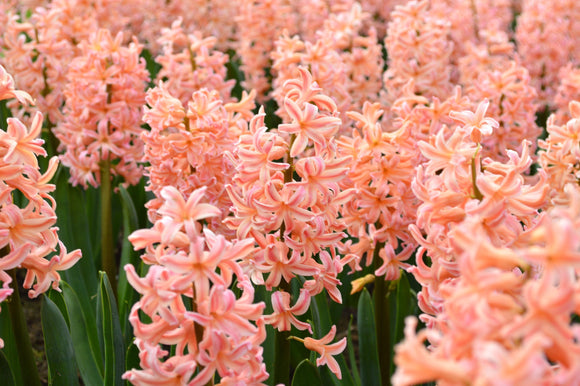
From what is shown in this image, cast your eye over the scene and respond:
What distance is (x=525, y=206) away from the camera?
1.41 m

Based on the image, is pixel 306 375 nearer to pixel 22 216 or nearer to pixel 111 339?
pixel 111 339

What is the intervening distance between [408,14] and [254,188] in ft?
7.24

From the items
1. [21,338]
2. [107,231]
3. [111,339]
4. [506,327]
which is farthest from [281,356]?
[107,231]

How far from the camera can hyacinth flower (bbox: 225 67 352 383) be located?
1651mm

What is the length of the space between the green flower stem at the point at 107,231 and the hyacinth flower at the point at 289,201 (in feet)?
4.91

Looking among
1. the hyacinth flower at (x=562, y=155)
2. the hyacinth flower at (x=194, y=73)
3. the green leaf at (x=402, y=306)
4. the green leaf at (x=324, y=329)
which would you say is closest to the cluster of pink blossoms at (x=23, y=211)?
the green leaf at (x=324, y=329)

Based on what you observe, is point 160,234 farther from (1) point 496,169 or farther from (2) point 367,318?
(2) point 367,318

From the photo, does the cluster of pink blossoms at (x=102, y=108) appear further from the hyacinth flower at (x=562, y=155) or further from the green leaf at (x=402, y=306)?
the hyacinth flower at (x=562, y=155)

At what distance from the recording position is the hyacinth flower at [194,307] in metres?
1.19

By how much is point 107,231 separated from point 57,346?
1.38 m

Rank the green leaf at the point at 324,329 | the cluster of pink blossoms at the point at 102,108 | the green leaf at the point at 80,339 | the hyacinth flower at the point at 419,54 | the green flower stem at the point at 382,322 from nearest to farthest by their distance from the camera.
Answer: the green leaf at the point at 324,329, the green leaf at the point at 80,339, the green flower stem at the point at 382,322, the cluster of pink blossoms at the point at 102,108, the hyacinth flower at the point at 419,54

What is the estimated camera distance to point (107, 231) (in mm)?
3170

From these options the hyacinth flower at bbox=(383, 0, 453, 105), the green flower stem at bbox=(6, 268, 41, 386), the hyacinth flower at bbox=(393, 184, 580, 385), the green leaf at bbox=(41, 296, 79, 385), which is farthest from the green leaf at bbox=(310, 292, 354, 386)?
the hyacinth flower at bbox=(383, 0, 453, 105)

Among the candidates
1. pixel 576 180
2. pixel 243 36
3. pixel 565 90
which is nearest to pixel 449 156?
pixel 576 180
